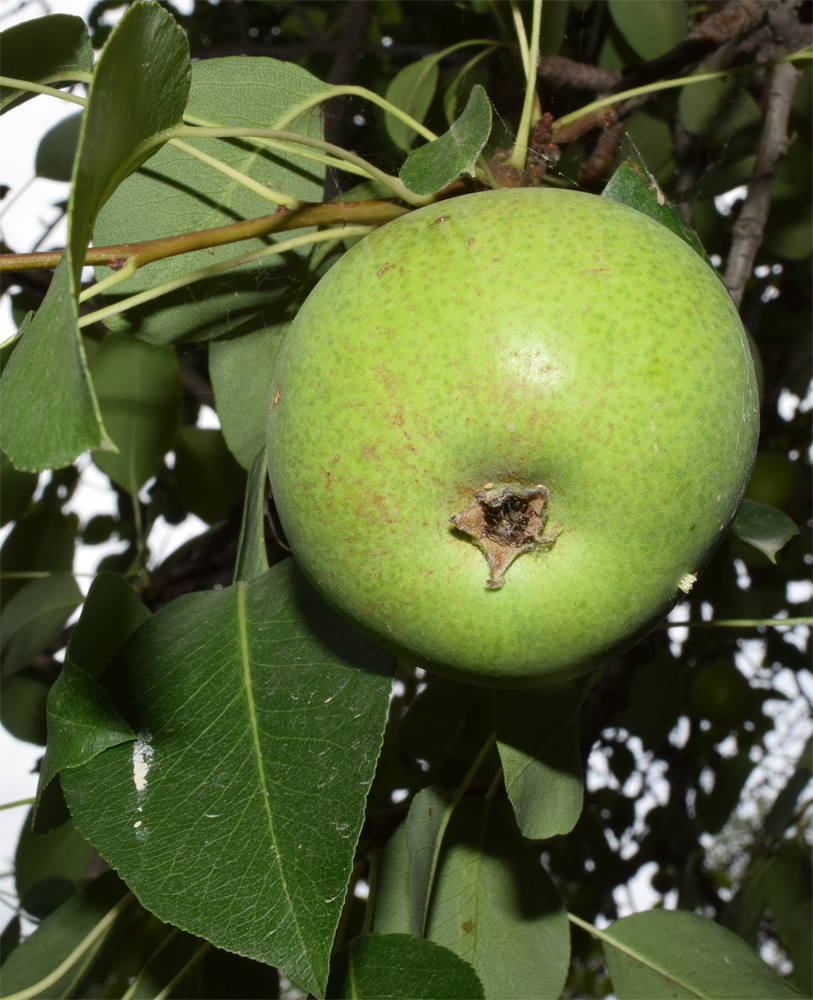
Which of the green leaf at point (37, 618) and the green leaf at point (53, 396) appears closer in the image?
the green leaf at point (53, 396)

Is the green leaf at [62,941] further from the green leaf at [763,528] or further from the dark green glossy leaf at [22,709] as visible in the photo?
the green leaf at [763,528]

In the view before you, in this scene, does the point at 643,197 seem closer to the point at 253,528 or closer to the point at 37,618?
the point at 253,528

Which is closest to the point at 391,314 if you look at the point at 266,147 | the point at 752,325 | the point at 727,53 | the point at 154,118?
the point at 154,118

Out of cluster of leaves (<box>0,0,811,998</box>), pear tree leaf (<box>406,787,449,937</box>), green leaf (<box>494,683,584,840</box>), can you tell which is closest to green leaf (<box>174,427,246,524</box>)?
cluster of leaves (<box>0,0,811,998</box>)

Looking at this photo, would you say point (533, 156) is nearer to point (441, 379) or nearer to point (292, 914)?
point (441, 379)

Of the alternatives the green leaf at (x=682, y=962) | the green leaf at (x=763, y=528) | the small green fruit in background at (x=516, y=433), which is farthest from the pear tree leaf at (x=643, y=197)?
the green leaf at (x=682, y=962)

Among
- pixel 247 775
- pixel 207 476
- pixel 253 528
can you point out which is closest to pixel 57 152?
pixel 207 476

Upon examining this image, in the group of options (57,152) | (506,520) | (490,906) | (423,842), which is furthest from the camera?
(57,152)
